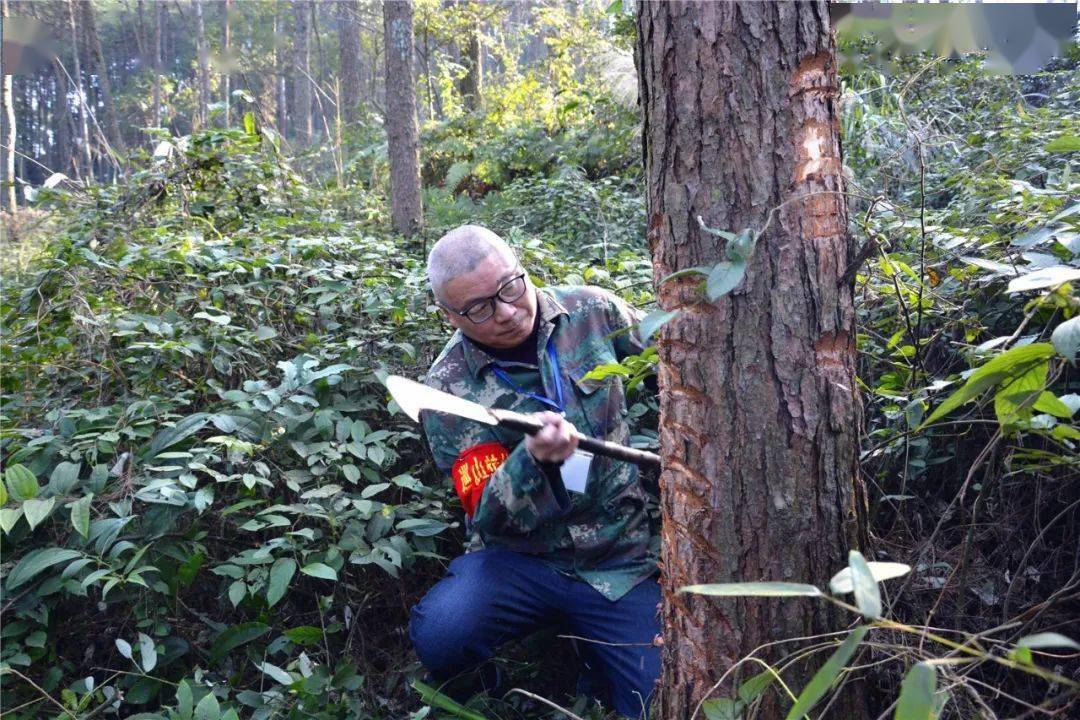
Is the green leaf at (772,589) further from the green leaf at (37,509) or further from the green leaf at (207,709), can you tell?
the green leaf at (37,509)

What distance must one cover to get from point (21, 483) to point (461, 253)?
61.9 inches

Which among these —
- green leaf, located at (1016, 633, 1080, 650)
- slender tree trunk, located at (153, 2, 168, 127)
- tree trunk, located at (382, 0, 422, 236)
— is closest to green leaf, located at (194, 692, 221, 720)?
green leaf, located at (1016, 633, 1080, 650)

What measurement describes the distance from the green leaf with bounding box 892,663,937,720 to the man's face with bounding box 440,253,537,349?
186cm

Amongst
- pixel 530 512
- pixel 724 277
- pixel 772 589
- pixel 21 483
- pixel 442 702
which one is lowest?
pixel 442 702

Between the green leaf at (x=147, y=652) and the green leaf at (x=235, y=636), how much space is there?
0.59 feet

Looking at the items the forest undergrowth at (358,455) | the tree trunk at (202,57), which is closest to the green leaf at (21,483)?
the forest undergrowth at (358,455)

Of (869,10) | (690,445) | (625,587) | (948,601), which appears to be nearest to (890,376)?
(948,601)

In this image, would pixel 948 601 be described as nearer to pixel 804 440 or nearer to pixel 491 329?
pixel 804 440

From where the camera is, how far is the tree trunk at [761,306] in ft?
5.02

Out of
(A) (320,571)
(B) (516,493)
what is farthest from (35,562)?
(B) (516,493)

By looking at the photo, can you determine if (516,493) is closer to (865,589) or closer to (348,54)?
(865,589)

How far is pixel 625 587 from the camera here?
2.61m

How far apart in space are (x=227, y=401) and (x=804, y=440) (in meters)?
2.38

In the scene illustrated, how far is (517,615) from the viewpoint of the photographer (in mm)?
2670
